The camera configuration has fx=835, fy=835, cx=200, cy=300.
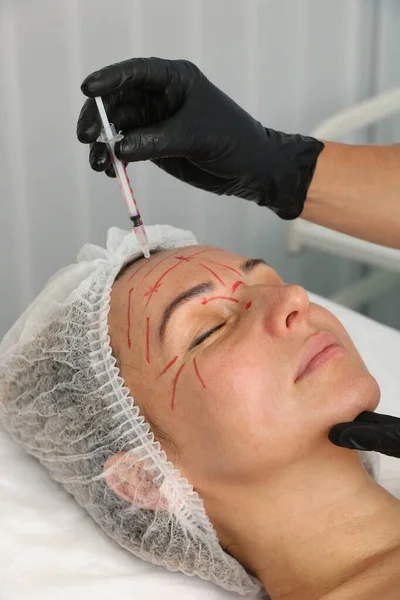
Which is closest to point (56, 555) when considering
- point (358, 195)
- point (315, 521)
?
point (315, 521)

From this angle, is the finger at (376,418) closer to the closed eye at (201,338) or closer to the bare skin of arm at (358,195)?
the closed eye at (201,338)

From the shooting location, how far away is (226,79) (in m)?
2.30

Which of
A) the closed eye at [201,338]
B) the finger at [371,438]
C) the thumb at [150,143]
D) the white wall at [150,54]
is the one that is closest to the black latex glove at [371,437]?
the finger at [371,438]

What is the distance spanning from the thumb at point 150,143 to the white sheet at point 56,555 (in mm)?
635

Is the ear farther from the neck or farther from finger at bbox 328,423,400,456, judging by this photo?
finger at bbox 328,423,400,456

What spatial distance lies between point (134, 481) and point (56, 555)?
0.21 metres

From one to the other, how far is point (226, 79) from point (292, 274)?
29.0 inches

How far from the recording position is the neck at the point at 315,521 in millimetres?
1334

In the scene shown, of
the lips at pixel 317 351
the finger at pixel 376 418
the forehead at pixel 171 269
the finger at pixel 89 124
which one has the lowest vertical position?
the finger at pixel 376 418

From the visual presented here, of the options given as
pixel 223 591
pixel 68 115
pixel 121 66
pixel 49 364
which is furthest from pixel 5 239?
pixel 223 591

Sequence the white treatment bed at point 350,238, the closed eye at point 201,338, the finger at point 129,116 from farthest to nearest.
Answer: the white treatment bed at point 350,238
the finger at point 129,116
the closed eye at point 201,338

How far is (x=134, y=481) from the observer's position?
138cm

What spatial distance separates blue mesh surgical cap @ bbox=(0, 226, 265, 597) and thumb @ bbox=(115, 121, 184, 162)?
0.68 feet

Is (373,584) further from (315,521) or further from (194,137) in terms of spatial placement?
(194,137)
